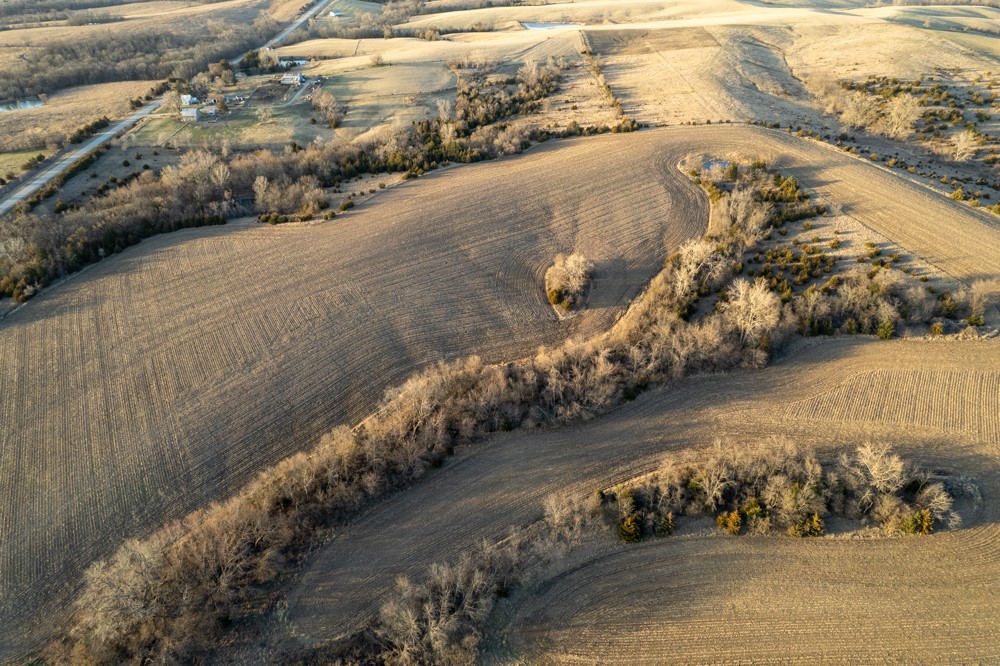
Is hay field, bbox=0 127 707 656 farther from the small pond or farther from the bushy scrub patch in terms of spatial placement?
the small pond

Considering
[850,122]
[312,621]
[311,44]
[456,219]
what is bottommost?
[312,621]

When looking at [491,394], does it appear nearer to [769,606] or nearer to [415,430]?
[415,430]

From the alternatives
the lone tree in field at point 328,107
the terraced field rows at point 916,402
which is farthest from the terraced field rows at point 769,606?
the lone tree in field at point 328,107

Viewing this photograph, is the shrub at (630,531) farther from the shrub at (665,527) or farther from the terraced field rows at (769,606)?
the shrub at (665,527)

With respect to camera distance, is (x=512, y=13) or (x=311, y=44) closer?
(x=311, y=44)

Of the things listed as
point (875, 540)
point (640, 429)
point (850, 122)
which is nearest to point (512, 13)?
point (850, 122)

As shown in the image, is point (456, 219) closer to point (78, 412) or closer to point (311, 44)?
point (78, 412)

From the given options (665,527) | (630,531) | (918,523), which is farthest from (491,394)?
(918,523)
